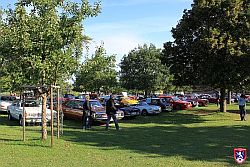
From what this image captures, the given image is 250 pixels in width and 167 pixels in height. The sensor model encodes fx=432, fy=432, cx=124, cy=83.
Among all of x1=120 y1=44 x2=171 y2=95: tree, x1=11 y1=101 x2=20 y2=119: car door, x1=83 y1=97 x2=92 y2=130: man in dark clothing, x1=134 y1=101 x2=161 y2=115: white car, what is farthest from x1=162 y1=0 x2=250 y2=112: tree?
x1=120 y1=44 x2=171 y2=95: tree

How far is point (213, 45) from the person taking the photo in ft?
90.7

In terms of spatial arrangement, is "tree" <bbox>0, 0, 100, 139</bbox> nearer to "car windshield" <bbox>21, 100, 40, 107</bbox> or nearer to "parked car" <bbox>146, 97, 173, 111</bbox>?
"car windshield" <bbox>21, 100, 40, 107</bbox>

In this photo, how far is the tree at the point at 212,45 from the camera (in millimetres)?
28000

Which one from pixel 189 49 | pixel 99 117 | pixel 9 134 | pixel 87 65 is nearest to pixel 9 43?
pixel 87 65

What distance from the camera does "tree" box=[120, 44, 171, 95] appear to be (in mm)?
59594

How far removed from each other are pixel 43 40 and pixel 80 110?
37.4 feet

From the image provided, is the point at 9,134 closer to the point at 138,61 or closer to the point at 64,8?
the point at 64,8

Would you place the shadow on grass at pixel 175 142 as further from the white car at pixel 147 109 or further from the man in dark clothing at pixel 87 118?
the white car at pixel 147 109

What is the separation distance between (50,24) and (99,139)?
4988 millimetres

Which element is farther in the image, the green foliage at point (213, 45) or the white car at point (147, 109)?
the white car at point (147, 109)

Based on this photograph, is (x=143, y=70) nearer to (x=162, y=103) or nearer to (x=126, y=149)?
(x=162, y=103)

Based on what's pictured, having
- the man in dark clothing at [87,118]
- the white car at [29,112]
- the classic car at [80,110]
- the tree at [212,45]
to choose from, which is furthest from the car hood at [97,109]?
the tree at [212,45]

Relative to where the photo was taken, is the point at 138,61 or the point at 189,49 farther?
the point at 138,61

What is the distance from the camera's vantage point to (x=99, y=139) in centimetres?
1694
